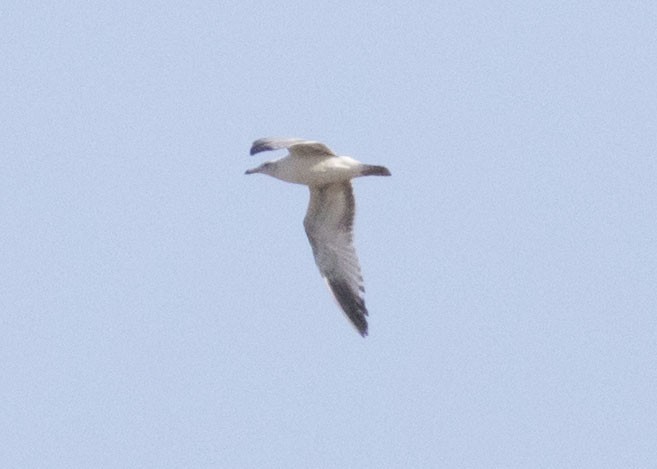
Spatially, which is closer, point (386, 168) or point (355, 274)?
point (386, 168)

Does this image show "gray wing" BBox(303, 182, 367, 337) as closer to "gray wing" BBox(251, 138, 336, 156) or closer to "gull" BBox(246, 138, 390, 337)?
"gull" BBox(246, 138, 390, 337)

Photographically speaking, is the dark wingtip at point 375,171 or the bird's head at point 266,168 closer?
the dark wingtip at point 375,171

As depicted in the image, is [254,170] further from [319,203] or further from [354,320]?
[354,320]

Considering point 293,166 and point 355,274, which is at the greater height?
point 293,166

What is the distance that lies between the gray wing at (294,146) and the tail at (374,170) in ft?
1.26

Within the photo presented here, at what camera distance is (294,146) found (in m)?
15.8

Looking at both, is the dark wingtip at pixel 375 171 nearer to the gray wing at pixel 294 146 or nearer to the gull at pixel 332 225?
the gull at pixel 332 225

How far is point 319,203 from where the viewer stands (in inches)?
663

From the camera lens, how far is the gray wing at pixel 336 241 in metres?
16.8

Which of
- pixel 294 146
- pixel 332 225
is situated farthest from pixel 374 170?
pixel 332 225

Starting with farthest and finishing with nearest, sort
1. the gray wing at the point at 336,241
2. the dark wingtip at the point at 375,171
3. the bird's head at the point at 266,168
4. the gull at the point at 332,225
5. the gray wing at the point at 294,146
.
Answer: the gray wing at the point at 336,241, the bird's head at the point at 266,168, the gull at the point at 332,225, the dark wingtip at the point at 375,171, the gray wing at the point at 294,146

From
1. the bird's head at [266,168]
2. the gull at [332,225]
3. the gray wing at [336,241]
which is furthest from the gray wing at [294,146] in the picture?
the gray wing at [336,241]

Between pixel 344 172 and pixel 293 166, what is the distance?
1.75ft

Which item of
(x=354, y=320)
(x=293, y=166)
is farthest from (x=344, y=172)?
(x=354, y=320)
